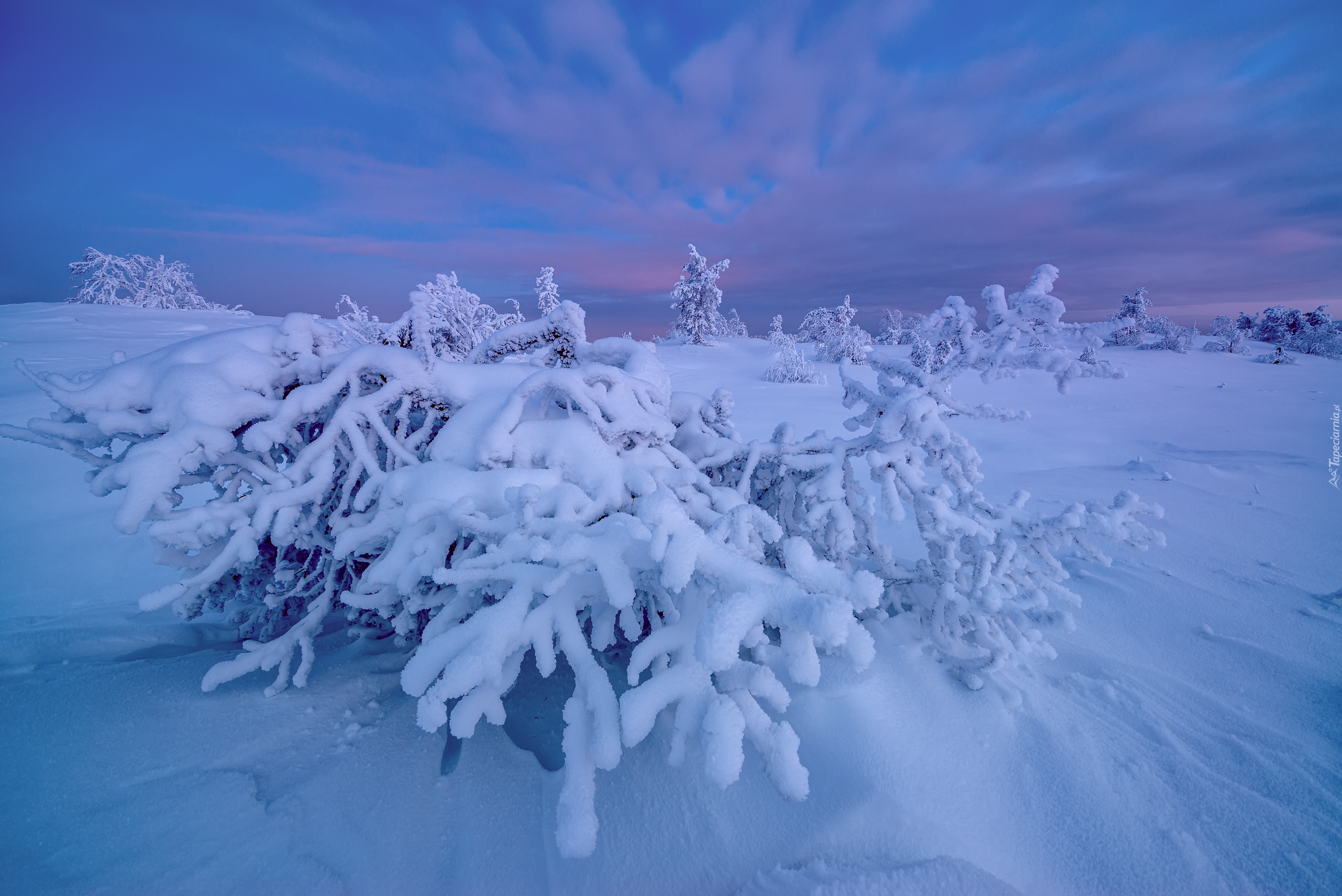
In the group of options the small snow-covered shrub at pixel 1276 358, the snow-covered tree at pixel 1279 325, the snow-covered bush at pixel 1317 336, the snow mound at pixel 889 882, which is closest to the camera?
the snow mound at pixel 889 882

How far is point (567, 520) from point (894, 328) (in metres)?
44.2

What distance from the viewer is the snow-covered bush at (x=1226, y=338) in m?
27.7

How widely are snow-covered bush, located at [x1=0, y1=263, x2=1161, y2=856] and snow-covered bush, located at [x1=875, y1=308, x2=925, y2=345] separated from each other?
3418 centimetres

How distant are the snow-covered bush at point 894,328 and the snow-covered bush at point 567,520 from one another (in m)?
34.2

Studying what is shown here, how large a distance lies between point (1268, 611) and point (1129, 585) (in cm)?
68

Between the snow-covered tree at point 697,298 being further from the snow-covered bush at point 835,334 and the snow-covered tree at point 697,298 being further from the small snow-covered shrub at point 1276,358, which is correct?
the small snow-covered shrub at point 1276,358

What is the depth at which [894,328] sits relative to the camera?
40.8 metres

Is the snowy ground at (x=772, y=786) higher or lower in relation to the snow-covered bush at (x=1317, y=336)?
lower

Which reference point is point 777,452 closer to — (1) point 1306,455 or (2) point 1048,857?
(2) point 1048,857

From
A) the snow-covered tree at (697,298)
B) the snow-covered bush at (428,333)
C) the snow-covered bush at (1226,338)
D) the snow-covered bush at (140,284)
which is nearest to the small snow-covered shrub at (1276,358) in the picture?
the snow-covered bush at (1226,338)

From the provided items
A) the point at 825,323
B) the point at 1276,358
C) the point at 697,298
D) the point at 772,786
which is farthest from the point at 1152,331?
the point at 772,786

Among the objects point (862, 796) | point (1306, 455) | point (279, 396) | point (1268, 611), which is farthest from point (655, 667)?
point (1306, 455)

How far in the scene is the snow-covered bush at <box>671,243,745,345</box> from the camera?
28.8 m

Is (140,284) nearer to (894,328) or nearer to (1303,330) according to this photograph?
(894,328)
